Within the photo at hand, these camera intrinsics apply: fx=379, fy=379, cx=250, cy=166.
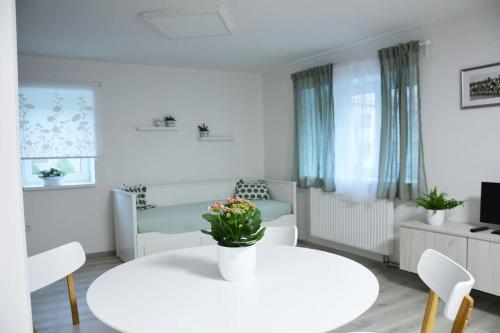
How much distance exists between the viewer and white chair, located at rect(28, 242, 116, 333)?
1677 mm

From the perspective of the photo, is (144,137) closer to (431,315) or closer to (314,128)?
(314,128)

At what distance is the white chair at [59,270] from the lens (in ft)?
5.50

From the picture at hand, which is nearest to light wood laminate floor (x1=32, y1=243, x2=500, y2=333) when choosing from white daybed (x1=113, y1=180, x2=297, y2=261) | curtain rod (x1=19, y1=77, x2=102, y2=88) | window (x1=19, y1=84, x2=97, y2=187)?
white daybed (x1=113, y1=180, x2=297, y2=261)

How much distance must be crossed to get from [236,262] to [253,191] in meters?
3.58

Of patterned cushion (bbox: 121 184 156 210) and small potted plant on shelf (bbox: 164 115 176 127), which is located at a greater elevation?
small potted plant on shelf (bbox: 164 115 176 127)

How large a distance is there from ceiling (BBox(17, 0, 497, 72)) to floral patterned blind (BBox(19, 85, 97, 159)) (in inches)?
17.5

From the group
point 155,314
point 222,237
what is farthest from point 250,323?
point 222,237

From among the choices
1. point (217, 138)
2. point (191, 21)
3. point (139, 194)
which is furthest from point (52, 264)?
point (217, 138)

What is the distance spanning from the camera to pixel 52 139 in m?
4.29

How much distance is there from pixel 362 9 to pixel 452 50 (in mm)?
908

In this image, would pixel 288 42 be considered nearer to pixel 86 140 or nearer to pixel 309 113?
pixel 309 113

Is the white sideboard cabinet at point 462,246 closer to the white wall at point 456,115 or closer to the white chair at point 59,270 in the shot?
the white wall at point 456,115

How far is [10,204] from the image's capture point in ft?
3.21

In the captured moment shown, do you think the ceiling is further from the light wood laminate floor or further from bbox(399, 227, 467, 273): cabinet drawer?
the light wood laminate floor
